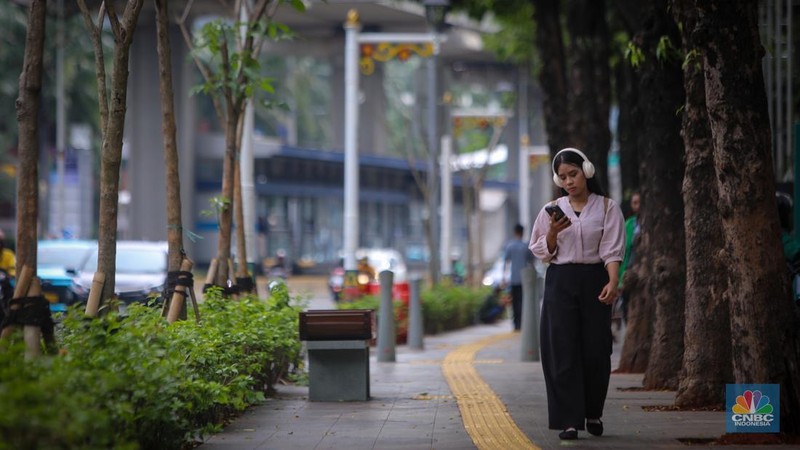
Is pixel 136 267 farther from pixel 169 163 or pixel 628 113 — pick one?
pixel 169 163

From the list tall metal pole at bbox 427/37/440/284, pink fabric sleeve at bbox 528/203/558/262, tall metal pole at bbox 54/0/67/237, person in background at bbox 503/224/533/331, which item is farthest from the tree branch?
tall metal pole at bbox 54/0/67/237

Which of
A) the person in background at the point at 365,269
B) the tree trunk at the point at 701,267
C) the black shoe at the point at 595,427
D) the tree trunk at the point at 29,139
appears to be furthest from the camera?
the person in background at the point at 365,269

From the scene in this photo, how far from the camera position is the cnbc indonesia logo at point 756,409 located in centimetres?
838

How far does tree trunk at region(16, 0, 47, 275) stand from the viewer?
8047mm

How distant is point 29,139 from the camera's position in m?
Answer: 8.29

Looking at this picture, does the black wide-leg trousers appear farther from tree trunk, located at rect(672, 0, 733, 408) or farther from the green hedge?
the green hedge

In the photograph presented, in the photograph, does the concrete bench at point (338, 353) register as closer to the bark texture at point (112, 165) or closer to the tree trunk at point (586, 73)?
the bark texture at point (112, 165)

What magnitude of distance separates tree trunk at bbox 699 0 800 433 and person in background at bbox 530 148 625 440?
28.8 inches

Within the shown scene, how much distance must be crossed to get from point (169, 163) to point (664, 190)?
447 cm

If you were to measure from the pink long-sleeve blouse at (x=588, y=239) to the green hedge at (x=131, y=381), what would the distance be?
222 centimetres

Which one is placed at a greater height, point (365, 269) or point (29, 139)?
point (29, 139)

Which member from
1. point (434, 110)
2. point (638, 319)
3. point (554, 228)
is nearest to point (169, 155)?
point (554, 228)

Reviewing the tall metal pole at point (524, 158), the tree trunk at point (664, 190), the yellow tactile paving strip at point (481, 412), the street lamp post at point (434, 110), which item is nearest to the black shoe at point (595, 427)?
the yellow tactile paving strip at point (481, 412)

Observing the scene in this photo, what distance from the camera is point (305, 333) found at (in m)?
11.3
